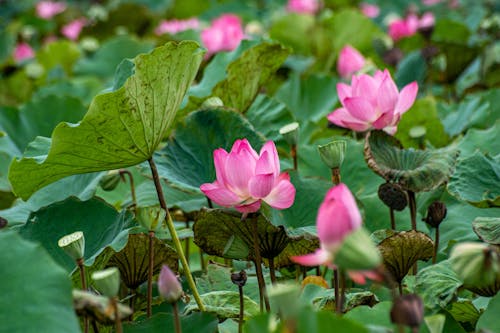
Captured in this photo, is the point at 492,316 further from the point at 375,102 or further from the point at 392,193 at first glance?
the point at 375,102

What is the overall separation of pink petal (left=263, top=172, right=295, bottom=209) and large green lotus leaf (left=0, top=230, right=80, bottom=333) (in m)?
0.29

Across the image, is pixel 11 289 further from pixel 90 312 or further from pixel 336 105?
pixel 336 105

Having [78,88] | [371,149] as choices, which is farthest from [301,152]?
[78,88]

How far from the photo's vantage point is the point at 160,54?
996 mm

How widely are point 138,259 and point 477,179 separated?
0.48 meters

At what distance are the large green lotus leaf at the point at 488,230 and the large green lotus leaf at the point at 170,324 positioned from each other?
0.33 meters

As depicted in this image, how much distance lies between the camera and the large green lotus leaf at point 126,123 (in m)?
0.98

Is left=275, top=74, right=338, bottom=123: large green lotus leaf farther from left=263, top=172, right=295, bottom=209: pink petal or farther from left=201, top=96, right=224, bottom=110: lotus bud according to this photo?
left=263, top=172, right=295, bottom=209: pink petal

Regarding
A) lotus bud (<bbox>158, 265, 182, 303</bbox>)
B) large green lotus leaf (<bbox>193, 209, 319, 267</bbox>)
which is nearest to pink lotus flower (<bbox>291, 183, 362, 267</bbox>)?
lotus bud (<bbox>158, 265, 182, 303</bbox>)

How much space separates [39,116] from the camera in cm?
171

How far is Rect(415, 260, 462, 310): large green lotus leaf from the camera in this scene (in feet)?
3.00

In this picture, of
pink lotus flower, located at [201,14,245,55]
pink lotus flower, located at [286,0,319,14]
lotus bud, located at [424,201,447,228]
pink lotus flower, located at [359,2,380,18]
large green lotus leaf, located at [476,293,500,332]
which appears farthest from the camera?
pink lotus flower, located at [359,2,380,18]

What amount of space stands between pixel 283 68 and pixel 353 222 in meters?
1.61

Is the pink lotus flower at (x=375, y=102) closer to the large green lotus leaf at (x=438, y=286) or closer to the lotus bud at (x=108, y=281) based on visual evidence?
the large green lotus leaf at (x=438, y=286)
